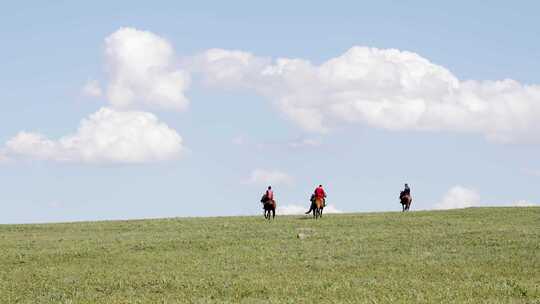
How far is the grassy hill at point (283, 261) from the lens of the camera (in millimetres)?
26188

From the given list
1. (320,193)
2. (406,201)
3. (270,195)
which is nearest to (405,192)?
(406,201)

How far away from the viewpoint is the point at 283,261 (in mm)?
35469

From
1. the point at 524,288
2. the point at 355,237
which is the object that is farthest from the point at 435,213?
the point at 524,288

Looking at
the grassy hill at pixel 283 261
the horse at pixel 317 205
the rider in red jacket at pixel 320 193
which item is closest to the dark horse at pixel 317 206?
the horse at pixel 317 205

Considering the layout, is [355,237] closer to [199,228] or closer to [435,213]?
[199,228]

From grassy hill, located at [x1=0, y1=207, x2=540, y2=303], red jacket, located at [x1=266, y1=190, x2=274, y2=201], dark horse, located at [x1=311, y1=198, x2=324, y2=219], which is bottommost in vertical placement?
grassy hill, located at [x1=0, y1=207, x2=540, y2=303]

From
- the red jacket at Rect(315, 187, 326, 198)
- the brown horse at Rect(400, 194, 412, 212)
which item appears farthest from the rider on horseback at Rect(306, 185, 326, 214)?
the brown horse at Rect(400, 194, 412, 212)

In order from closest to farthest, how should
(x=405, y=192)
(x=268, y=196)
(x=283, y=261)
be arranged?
(x=283, y=261), (x=268, y=196), (x=405, y=192)

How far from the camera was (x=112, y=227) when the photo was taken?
56438 millimetres

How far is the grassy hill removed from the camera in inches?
1031

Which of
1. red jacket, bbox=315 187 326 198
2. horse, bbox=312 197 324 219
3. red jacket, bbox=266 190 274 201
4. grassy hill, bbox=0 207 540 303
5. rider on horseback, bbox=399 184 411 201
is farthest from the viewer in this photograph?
rider on horseback, bbox=399 184 411 201

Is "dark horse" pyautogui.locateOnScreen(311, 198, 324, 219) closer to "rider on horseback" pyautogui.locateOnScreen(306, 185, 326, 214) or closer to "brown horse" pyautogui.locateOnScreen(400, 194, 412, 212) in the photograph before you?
"rider on horseback" pyautogui.locateOnScreen(306, 185, 326, 214)

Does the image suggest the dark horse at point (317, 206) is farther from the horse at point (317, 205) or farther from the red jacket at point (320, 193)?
the red jacket at point (320, 193)

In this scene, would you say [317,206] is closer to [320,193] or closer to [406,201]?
[320,193]
